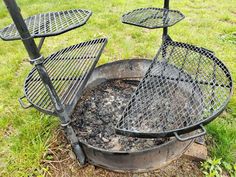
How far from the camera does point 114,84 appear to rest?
6.86 feet

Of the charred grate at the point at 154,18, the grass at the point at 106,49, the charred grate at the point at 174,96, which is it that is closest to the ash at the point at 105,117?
the charred grate at the point at 174,96

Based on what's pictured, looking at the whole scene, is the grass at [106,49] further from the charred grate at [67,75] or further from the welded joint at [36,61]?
the welded joint at [36,61]

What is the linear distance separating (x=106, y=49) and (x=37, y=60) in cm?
175

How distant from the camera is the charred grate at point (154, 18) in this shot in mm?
1668

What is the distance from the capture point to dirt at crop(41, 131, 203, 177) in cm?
141

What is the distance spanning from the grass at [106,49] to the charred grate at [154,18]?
0.73 meters

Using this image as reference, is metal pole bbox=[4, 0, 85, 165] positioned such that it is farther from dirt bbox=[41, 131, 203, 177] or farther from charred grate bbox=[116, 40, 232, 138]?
charred grate bbox=[116, 40, 232, 138]

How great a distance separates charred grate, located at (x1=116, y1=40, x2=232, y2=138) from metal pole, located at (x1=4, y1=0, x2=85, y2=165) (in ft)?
1.04

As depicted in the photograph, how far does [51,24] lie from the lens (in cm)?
116

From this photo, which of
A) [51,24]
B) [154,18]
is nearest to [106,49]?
[154,18]

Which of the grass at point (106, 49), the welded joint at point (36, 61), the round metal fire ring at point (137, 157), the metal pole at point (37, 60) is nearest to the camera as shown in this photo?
the metal pole at point (37, 60)

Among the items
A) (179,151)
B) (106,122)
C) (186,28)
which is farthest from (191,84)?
(186,28)

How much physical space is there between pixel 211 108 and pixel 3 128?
1.49 metres

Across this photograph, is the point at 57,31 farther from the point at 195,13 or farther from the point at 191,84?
the point at 195,13
